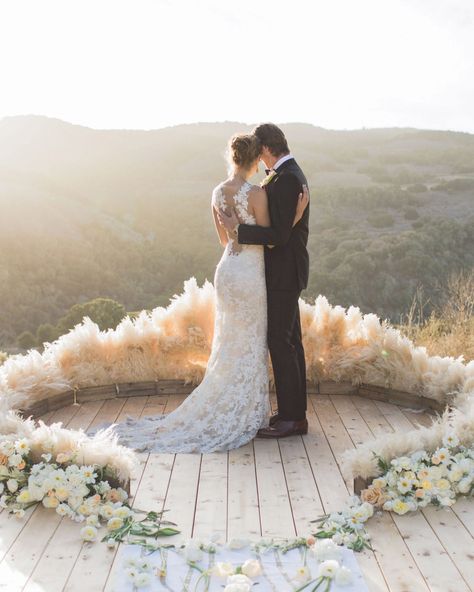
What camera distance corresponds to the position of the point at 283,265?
4.73 metres

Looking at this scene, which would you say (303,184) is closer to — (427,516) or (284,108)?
(427,516)

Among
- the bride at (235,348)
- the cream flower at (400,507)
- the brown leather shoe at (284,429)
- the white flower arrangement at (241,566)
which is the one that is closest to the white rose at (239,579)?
the white flower arrangement at (241,566)

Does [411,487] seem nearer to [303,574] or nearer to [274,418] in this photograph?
[303,574]

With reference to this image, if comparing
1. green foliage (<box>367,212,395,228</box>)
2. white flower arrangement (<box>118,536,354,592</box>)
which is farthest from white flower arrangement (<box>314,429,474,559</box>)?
green foliage (<box>367,212,395,228</box>)

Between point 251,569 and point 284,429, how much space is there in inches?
76.8

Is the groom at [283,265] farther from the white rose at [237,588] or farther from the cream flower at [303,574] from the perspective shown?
the white rose at [237,588]

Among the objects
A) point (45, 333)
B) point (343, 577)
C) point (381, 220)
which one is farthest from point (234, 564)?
point (381, 220)

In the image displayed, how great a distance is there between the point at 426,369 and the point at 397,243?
17.9m

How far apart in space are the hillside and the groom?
12.9 metres

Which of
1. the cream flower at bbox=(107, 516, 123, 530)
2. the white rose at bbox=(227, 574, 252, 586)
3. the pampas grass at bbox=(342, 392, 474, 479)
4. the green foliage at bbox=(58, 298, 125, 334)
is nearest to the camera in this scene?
the white rose at bbox=(227, 574, 252, 586)

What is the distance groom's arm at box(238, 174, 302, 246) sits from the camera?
14.9ft

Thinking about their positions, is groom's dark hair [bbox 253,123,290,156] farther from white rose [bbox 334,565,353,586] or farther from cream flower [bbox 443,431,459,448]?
white rose [bbox 334,565,353,586]

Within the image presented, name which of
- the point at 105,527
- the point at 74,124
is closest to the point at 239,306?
the point at 105,527

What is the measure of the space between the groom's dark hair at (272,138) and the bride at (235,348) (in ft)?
0.17
